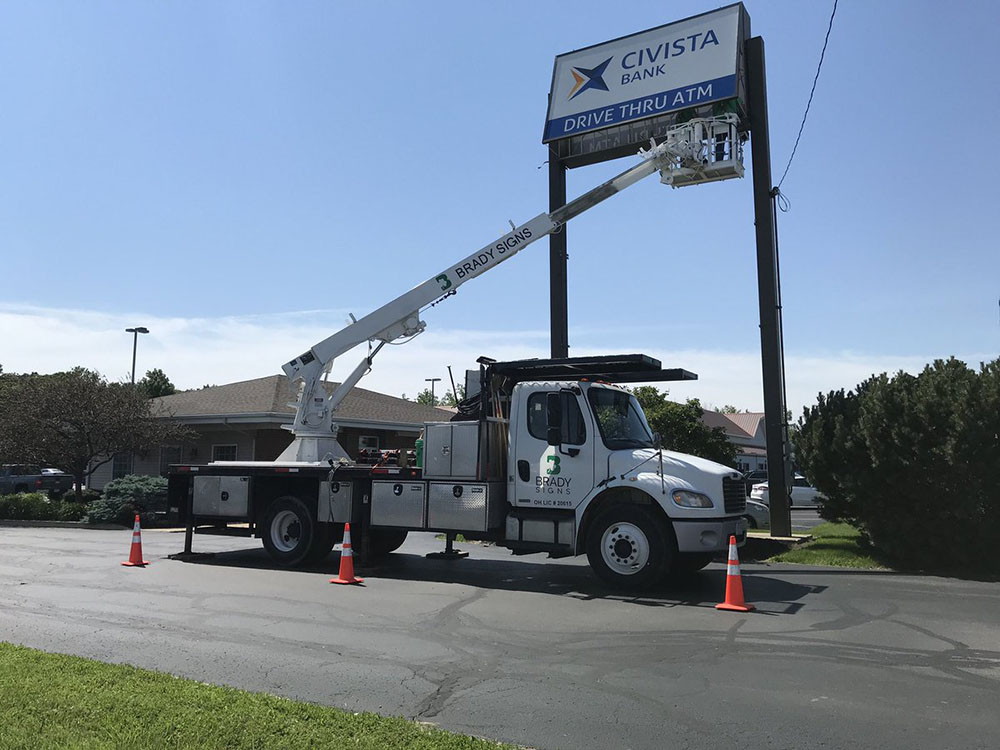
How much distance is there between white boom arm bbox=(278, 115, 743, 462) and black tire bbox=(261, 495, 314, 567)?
1015mm

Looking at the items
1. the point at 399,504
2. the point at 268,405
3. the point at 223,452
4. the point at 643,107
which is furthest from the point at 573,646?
the point at 223,452

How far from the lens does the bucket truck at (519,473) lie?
34.2 feet

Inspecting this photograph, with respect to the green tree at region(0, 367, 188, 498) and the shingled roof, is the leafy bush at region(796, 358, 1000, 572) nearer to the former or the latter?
the shingled roof

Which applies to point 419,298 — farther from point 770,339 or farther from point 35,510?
point 35,510

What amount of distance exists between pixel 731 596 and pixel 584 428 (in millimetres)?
2906

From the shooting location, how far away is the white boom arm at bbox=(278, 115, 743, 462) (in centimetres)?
1424

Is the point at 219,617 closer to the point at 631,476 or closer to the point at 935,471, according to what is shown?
the point at 631,476

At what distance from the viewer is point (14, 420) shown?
927 inches

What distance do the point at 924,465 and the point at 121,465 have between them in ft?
87.5

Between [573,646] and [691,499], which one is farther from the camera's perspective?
[691,499]

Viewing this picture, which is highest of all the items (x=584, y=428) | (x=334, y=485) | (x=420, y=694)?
(x=584, y=428)

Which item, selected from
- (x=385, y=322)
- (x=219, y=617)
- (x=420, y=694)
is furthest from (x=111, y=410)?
(x=420, y=694)

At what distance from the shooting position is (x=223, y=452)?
91.4 feet

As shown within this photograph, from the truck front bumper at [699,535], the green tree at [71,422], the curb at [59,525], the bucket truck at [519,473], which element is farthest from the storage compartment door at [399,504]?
the green tree at [71,422]
